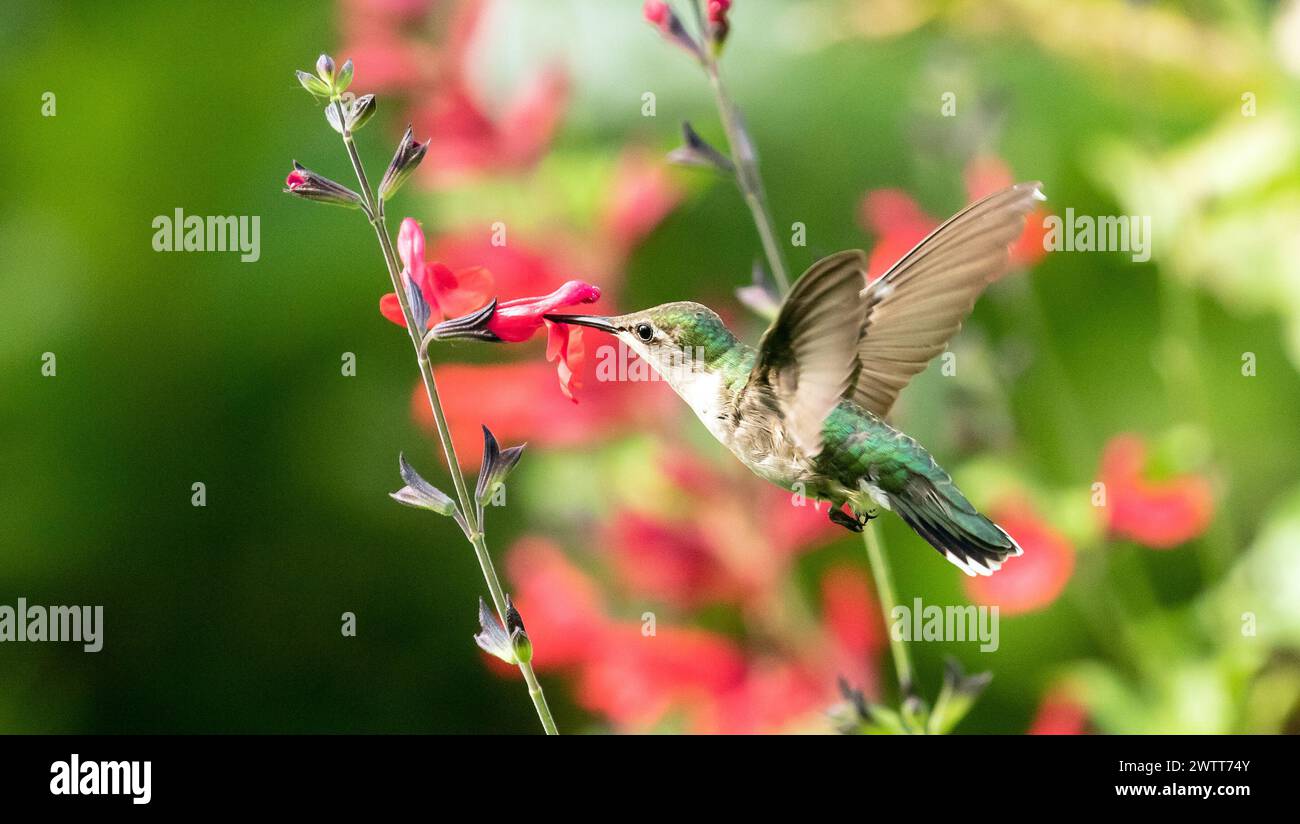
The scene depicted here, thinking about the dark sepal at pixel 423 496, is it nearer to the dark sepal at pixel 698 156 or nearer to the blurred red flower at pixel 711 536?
the dark sepal at pixel 698 156

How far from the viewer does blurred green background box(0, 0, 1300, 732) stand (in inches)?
91.0

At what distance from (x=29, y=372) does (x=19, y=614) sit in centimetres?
58

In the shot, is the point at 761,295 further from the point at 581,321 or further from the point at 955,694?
the point at 955,694

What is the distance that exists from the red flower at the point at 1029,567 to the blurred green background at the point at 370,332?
0.26 m

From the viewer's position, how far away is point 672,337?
0.95 m

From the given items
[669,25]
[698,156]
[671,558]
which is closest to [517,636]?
[698,156]

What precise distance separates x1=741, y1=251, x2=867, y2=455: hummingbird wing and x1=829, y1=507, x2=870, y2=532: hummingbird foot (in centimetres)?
9

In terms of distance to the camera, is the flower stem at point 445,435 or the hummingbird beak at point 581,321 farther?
the hummingbird beak at point 581,321

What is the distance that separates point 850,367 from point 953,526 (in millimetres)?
255

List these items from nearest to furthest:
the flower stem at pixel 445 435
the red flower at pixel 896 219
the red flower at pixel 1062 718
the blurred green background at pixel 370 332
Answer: the flower stem at pixel 445 435
the red flower at pixel 1062 718
the red flower at pixel 896 219
the blurred green background at pixel 370 332

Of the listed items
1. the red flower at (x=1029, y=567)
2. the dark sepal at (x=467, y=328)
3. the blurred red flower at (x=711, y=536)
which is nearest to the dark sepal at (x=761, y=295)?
the dark sepal at (x=467, y=328)

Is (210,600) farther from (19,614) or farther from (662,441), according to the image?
(662,441)

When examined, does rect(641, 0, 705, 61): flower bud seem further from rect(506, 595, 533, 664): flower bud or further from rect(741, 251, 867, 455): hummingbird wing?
rect(506, 595, 533, 664): flower bud

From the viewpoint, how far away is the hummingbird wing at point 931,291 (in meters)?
0.93
